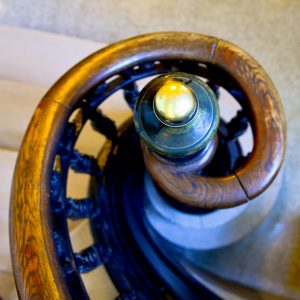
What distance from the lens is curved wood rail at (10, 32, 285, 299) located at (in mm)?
555

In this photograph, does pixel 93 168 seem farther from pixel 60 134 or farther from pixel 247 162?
pixel 247 162

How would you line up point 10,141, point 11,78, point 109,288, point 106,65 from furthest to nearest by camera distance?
point 11,78 → point 10,141 → point 109,288 → point 106,65

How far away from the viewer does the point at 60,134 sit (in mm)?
640

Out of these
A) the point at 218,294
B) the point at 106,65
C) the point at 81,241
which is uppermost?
the point at 106,65

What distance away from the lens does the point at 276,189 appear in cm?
126

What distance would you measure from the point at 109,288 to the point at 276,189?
66 centimetres

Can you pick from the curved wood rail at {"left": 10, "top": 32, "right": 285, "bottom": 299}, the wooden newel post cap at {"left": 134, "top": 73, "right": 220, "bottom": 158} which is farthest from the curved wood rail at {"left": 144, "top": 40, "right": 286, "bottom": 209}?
the wooden newel post cap at {"left": 134, "top": 73, "right": 220, "bottom": 158}

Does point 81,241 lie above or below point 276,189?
below

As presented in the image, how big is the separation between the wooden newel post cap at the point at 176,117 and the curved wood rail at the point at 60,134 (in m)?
0.12

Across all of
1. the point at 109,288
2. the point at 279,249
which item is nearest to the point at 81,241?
the point at 109,288

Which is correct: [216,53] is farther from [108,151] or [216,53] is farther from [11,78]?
[11,78]

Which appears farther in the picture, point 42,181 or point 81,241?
point 81,241

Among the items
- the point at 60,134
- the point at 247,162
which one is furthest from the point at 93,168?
the point at 247,162

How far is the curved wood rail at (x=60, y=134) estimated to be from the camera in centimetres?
56
